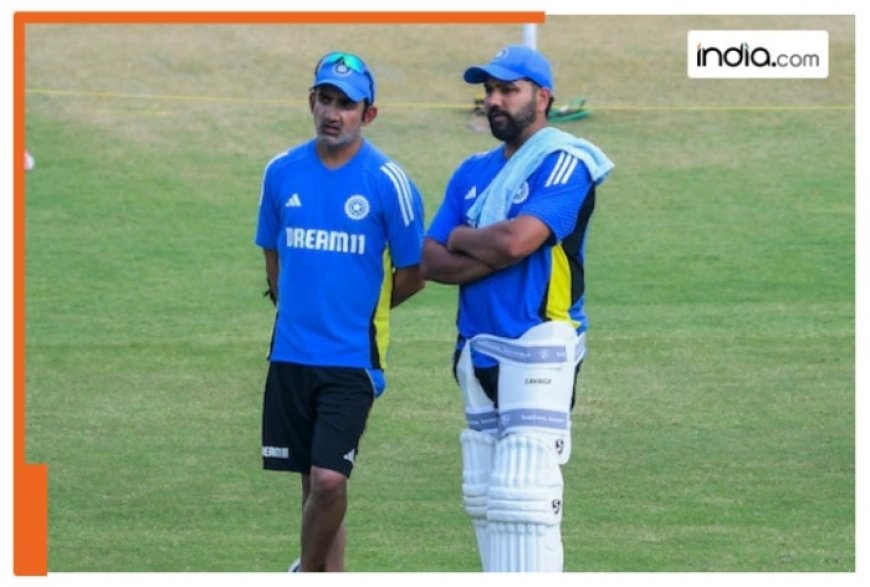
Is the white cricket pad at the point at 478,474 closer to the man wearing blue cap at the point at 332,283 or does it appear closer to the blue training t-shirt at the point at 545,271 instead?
the blue training t-shirt at the point at 545,271

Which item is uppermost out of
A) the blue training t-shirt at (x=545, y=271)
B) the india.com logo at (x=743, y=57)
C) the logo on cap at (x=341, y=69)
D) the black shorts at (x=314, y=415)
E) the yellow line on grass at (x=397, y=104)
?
the yellow line on grass at (x=397, y=104)

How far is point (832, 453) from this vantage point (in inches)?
426

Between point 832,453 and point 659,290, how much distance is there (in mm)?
4515

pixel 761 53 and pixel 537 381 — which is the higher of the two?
pixel 761 53

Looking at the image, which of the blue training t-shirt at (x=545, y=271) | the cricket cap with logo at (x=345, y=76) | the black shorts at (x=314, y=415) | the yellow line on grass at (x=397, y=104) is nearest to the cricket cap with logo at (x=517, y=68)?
the blue training t-shirt at (x=545, y=271)

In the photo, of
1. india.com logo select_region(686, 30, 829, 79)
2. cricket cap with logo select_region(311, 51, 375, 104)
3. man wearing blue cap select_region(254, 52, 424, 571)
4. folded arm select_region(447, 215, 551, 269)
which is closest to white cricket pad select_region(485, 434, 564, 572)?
folded arm select_region(447, 215, 551, 269)

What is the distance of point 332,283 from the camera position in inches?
315

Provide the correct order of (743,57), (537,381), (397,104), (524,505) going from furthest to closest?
1. (397,104)
2. (743,57)
3. (537,381)
4. (524,505)

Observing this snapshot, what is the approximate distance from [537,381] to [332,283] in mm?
1002

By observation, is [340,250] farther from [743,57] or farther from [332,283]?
[743,57]

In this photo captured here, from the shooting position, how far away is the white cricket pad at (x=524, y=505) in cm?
739

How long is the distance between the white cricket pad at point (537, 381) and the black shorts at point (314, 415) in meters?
0.71

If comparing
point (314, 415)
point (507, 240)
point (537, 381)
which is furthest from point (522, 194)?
point (314, 415)

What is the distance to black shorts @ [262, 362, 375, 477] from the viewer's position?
7.99 metres
